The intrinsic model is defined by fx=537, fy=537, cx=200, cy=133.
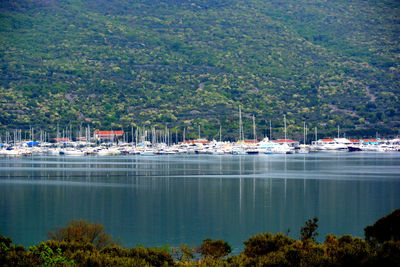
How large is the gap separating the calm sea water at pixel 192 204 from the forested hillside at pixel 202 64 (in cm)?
6821

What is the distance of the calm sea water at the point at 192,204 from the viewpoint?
67.3 ft

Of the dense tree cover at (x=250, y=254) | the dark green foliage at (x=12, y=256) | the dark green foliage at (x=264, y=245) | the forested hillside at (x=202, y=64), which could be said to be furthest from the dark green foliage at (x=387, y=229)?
the forested hillside at (x=202, y=64)

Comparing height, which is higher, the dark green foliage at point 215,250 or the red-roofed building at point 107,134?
the red-roofed building at point 107,134

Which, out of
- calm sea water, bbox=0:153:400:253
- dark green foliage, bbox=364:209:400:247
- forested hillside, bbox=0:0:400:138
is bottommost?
calm sea water, bbox=0:153:400:253

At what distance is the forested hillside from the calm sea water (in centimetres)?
6821

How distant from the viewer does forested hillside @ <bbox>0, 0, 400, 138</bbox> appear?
115 m

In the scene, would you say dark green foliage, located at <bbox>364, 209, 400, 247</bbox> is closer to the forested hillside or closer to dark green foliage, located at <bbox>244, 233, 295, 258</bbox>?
dark green foliage, located at <bbox>244, 233, 295, 258</bbox>

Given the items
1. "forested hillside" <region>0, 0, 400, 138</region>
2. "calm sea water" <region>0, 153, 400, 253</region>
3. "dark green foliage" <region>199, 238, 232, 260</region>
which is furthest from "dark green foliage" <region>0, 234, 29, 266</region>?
"forested hillside" <region>0, 0, 400, 138</region>

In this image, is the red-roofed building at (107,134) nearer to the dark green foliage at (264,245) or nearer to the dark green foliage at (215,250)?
the dark green foliage at (215,250)

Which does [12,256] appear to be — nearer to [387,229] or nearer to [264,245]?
[264,245]

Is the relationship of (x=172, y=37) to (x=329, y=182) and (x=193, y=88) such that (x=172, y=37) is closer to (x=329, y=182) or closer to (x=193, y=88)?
(x=193, y=88)

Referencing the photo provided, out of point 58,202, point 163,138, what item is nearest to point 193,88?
point 163,138

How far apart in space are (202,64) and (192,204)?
11977cm

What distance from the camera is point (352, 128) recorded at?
366ft
